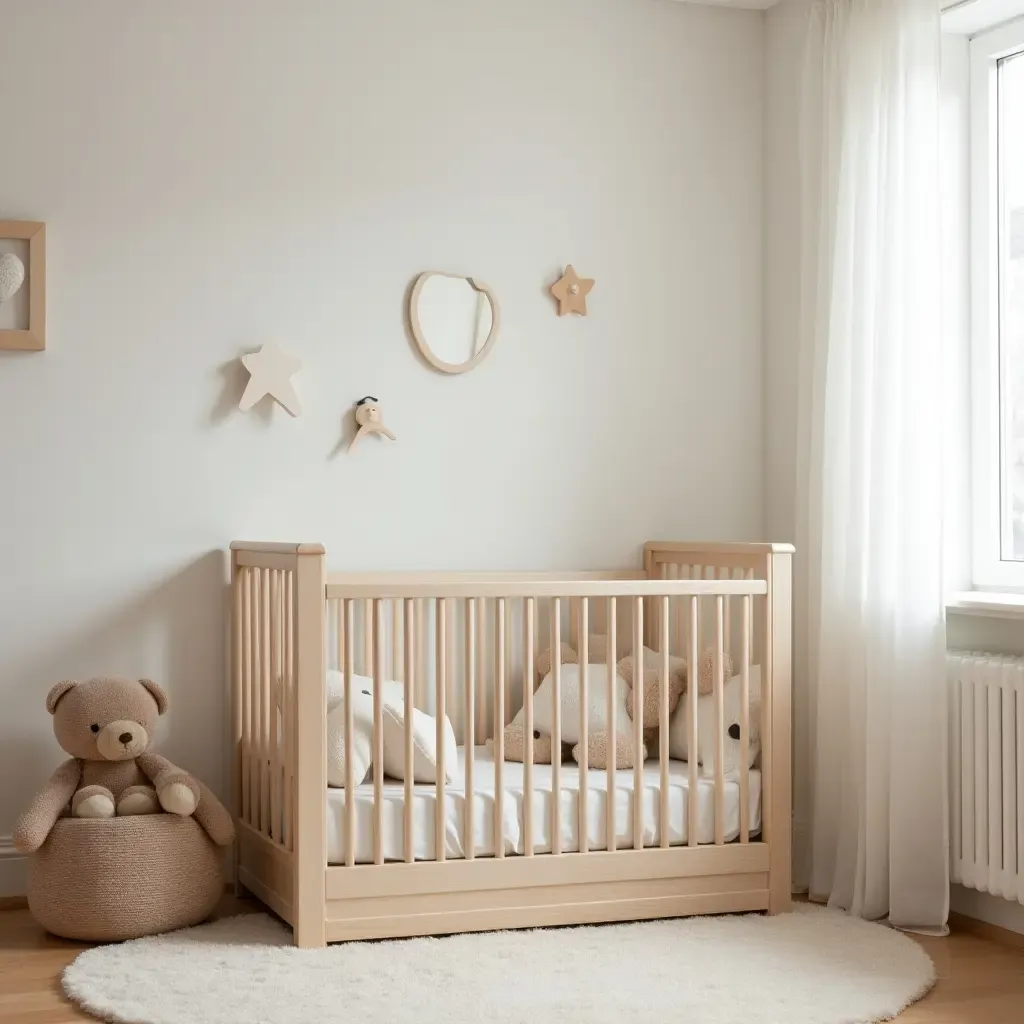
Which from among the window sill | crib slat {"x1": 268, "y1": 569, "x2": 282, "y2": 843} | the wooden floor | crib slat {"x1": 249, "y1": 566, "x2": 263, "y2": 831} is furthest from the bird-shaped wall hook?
the window sill

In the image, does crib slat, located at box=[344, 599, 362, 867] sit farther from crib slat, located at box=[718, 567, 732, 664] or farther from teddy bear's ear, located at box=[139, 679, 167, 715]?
crib slat, located at box=[718, 567, 732, 664]

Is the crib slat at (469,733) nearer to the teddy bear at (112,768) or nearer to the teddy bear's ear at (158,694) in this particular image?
the teddy bear at (112,768)

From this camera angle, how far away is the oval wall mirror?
349 centimetres

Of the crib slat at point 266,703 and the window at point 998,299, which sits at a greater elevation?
the window at point 998,299

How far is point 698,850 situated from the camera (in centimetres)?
304

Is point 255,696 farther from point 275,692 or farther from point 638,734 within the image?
point 638,734

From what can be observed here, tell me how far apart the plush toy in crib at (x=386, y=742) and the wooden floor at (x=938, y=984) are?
0.50 metres

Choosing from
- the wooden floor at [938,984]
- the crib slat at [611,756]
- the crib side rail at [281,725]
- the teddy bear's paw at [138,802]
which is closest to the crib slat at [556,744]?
the crib slat at [611,756]

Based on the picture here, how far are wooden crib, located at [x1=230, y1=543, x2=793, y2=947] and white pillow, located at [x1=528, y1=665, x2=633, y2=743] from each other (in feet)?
0.36

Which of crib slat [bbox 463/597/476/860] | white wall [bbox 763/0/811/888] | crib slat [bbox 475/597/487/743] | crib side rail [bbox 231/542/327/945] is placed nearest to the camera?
crib side rail [bbox 231/542/327/945]

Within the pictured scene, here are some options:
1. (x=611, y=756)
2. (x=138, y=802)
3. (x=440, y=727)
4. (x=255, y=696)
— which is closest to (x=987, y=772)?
(x=611, y=756)

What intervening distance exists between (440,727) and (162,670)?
2.74 ft

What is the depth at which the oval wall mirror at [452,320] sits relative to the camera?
3.49 m

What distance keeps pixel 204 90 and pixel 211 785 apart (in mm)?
1659
